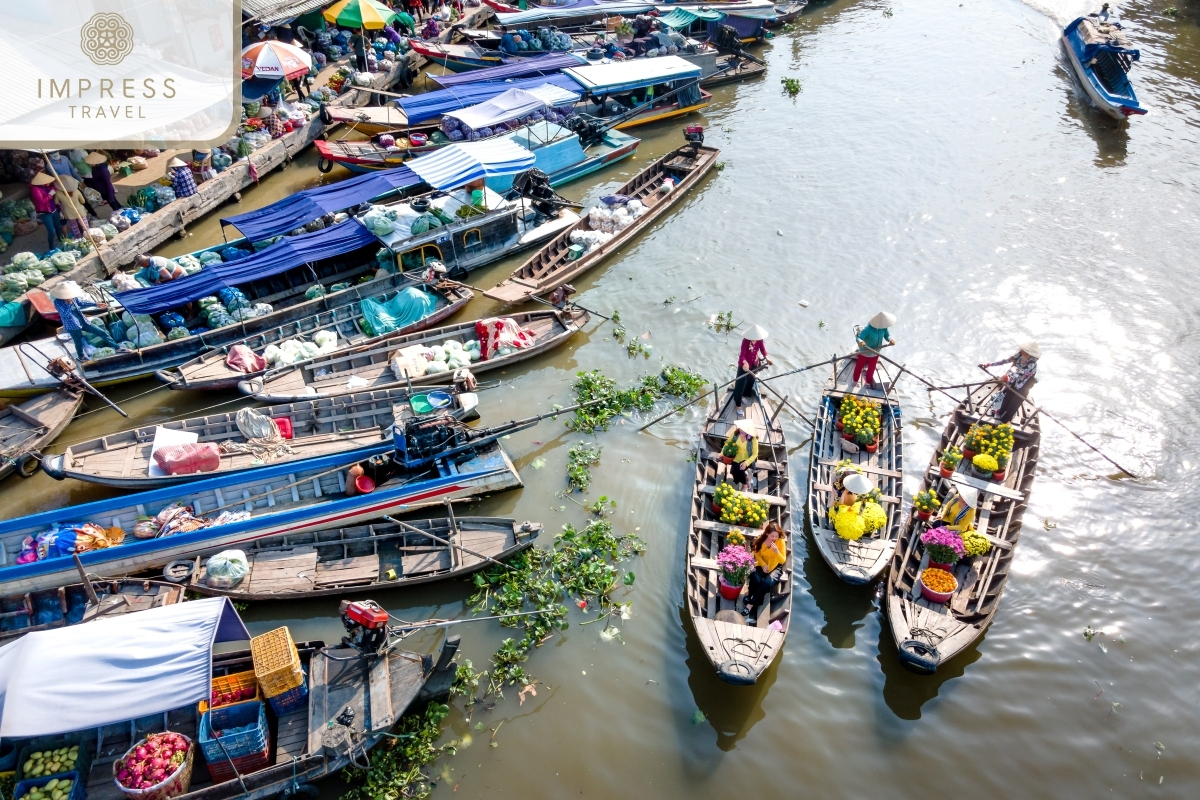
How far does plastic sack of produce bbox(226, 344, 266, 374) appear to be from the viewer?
17.2 metres

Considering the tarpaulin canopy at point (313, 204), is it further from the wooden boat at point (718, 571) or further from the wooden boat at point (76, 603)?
the wooden boat at point (718, 571)

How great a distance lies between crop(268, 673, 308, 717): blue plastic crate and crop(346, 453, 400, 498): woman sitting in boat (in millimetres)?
4519

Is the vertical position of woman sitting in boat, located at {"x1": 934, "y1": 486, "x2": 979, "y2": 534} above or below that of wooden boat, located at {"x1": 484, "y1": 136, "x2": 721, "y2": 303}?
below

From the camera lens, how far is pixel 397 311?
1933 cm

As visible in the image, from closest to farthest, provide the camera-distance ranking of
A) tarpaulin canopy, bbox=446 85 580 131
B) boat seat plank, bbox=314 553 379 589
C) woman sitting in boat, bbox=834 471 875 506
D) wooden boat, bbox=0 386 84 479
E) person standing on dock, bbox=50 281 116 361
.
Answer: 1. woman sitting in boat, bbox=834 471 875 506
2. boat seat plank, bbox=314 553 379 589
3. wooden boat, bbox=0 386 84 479
4. person standing on dock, bbox=50 281 116 361
5. tarpaulin canopy, bbox=446 85 580 131

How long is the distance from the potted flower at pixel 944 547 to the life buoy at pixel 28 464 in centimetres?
1859

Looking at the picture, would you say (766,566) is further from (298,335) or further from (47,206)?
(47,206)

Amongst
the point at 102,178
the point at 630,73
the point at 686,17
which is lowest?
the point at 102,178

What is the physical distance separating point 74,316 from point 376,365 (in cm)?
702

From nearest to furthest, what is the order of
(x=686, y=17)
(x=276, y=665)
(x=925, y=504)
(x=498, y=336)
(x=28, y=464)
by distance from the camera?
(x=276, y=665) → (x=925, y=504) → (x=28, y=464) → (x=498, y=336) → (x=686, y=17)

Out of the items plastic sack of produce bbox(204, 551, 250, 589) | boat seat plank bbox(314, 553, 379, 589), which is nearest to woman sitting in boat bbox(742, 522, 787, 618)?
boat seat plank bbox(314, 553, 379, 589)

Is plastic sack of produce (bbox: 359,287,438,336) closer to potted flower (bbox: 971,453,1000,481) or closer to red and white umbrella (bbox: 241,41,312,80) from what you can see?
red and white umbrella (bbox: 241,41,312,80)

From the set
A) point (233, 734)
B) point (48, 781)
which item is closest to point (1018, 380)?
point (233, 734)

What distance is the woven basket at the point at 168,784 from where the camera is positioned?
30.4 ft
